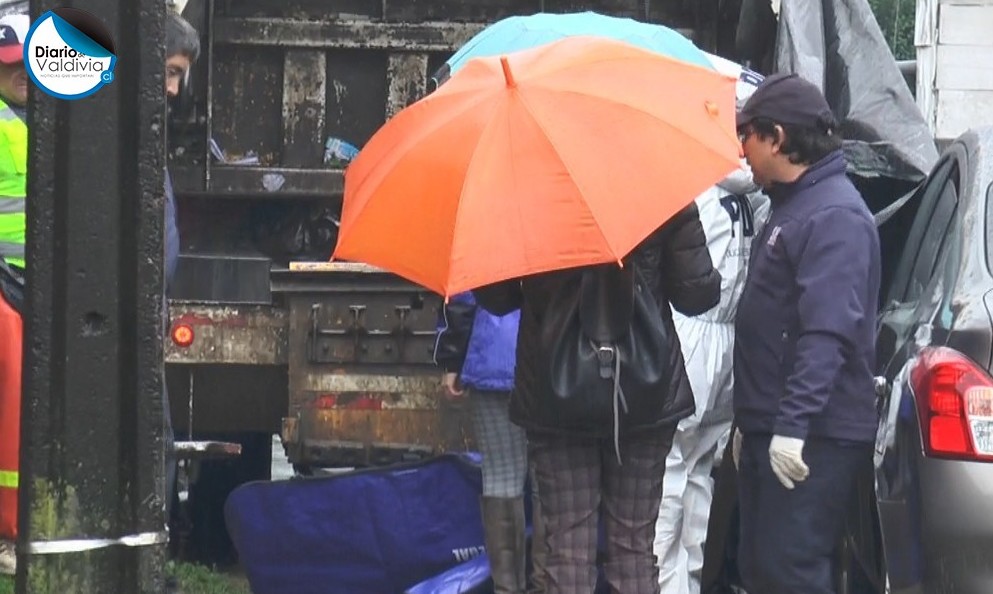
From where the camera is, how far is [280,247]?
7324mm

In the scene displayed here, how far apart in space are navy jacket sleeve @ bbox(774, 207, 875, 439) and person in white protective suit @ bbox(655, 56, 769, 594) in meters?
1.15

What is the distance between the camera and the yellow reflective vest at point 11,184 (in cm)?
506

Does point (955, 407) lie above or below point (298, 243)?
below

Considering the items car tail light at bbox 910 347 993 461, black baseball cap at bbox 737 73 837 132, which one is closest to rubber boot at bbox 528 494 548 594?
car tail light at bbox 910 347 993 461

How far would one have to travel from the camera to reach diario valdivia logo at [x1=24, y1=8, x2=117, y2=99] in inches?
122

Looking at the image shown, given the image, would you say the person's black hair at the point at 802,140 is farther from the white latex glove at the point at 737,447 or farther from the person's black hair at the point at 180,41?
the person's black hair at the point at 180,41

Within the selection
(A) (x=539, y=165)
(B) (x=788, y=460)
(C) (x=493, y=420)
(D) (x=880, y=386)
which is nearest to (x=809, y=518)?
(B) (x=788, y=460)

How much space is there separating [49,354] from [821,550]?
2174mm

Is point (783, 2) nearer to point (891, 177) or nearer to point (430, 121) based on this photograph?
point (891, 177)

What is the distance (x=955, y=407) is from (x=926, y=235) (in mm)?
1284

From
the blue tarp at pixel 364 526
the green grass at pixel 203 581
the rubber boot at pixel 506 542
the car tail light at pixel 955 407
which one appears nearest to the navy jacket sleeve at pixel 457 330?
the rubber boot at pixel 506 542

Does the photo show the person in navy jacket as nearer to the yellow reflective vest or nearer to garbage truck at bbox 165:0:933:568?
garbage truck at bbox 165:0:933:568

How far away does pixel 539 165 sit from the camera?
412 centimetres

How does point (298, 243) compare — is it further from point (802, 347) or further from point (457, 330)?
point (802, 347)
